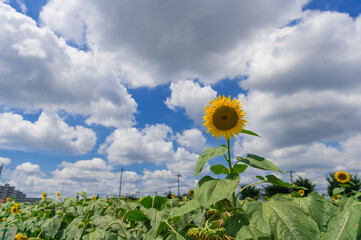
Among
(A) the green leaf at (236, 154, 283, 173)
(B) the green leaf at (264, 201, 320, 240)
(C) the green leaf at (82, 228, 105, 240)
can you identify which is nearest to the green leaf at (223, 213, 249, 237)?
(B) the green leaf at (264, 201, 320, 240)

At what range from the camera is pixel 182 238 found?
158cm

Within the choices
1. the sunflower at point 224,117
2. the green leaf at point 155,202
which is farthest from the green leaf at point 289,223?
the green leaf at point 155,202

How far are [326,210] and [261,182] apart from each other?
434 millimetres

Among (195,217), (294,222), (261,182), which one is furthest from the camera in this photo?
(195,217)

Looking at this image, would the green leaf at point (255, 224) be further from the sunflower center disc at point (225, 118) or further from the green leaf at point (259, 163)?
the sunflower center disc at point (225, 118)

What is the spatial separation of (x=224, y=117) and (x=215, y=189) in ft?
2.97

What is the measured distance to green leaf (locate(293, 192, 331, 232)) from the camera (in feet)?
4.95

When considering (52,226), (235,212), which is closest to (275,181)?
(235,212)

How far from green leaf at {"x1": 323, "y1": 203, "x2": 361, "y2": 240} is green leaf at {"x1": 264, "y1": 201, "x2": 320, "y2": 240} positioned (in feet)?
0.25

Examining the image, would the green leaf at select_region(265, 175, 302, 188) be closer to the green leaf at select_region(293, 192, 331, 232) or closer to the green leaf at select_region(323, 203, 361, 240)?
the green leaf at select_region(293, 192, 331, 232)

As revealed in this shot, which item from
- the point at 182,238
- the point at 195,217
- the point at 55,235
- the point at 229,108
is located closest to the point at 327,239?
the point at 182,238

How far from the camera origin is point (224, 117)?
213 centimetres

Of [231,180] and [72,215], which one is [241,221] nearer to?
[231,180]

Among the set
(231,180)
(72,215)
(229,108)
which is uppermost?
(229,108)
